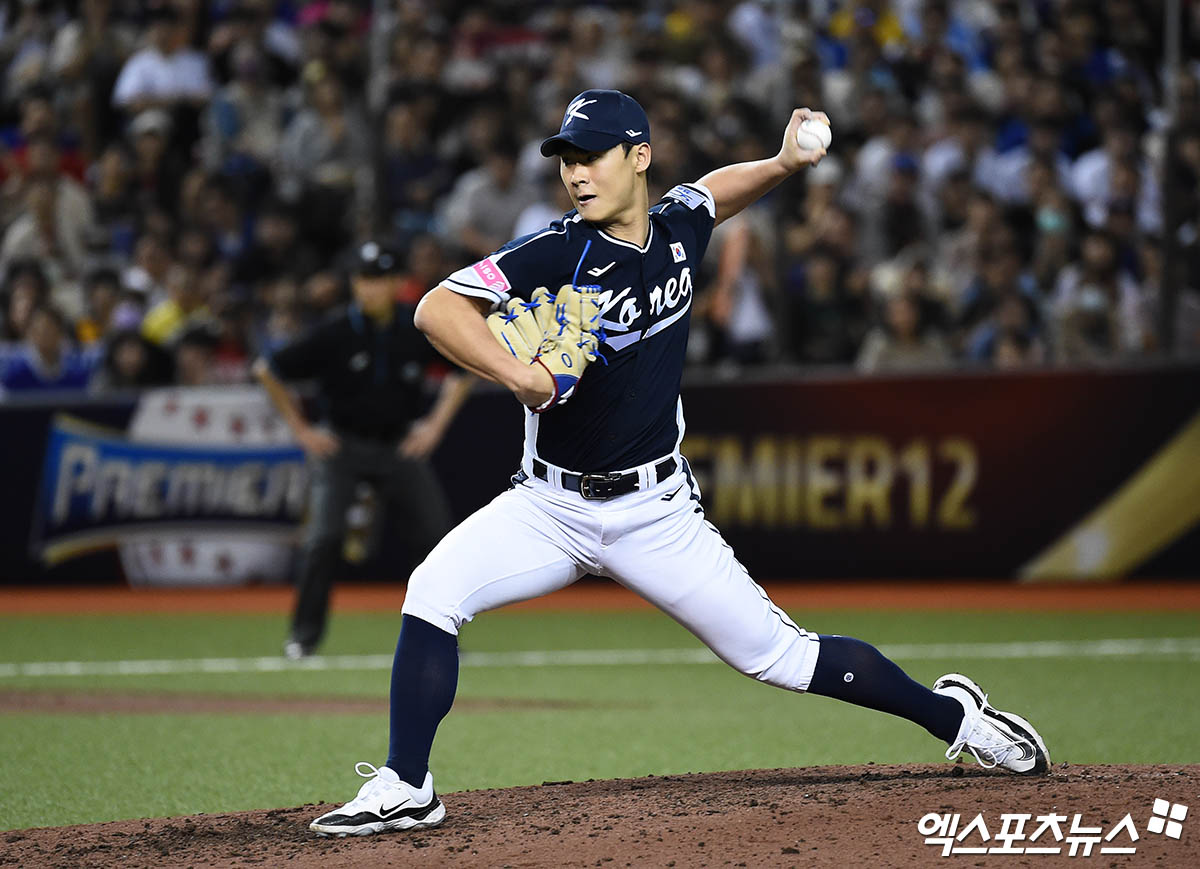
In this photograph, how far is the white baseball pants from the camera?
466cm

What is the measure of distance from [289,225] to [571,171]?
1024cm

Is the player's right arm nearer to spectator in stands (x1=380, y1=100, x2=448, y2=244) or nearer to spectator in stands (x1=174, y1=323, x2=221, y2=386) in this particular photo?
spectator in stands (x1=174, y1=323, x2=221, y2=386)

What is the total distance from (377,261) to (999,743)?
4.95m

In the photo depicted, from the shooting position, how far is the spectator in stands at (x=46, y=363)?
13.1 meters

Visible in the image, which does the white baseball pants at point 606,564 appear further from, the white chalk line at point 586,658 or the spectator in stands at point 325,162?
the spectator in stands at point 325,162

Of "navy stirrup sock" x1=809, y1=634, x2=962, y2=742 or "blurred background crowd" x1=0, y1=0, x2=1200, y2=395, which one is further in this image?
"blurred background crowd" x1=0, y1=0, x2=1200, y2=395

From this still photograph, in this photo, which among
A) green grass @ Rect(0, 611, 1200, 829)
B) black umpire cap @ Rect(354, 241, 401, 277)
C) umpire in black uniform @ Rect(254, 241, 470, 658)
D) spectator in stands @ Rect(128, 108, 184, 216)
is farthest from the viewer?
spectator in stands @ Rect(128, 108, 184, 216)

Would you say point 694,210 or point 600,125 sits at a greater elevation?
point 600,125

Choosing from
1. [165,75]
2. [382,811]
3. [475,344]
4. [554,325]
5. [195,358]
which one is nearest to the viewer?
[475,344]

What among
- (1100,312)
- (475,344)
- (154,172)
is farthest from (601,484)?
(154,172)

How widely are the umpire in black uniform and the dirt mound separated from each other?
13.7 feet


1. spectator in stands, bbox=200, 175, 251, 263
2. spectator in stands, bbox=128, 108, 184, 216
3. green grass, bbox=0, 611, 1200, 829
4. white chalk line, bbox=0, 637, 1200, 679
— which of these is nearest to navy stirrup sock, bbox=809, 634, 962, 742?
green grass, bbox=0, 611, 1200, 829

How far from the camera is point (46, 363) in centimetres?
1316

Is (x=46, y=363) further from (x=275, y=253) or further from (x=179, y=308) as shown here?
(x=275, y=253)
